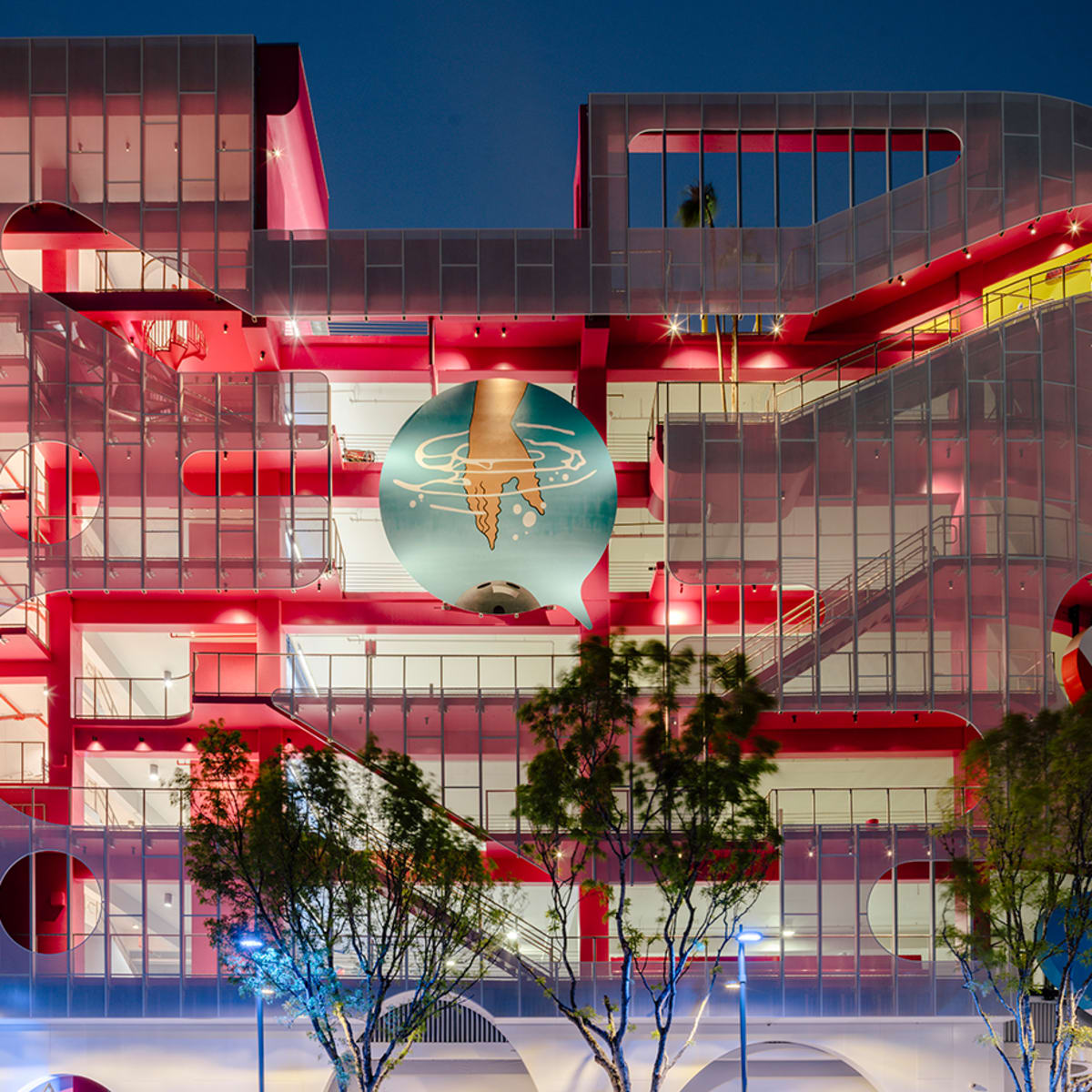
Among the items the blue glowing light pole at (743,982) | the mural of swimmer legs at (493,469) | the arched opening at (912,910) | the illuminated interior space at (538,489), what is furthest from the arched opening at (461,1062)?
the mural of swimmer legs at (493,469)

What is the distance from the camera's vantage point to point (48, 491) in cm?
3141

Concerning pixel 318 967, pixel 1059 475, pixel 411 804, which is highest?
pixel 1059 475

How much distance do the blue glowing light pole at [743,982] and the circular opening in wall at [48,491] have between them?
17.5 metres

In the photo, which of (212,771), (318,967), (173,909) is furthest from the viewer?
(173,909)

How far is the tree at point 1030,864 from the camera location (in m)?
24.2

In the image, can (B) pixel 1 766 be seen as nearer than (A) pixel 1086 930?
No

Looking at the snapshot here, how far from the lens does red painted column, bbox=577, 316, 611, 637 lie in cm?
3131

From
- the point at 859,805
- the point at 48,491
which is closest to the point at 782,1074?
the point at 859,805

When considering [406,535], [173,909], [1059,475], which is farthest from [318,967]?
[1059,475]

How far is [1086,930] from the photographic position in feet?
79.9

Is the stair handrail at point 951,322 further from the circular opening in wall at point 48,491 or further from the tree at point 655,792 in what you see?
the circular opening in wall at point 48,491

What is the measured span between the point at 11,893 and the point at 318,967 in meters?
11.0

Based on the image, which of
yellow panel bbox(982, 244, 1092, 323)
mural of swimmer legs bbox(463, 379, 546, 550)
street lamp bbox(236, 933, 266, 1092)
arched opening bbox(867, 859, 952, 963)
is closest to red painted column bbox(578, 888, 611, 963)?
arched opening bbox(867, 859, 952, 963)

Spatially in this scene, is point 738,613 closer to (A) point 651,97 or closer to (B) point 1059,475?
(B) point 1059,475
